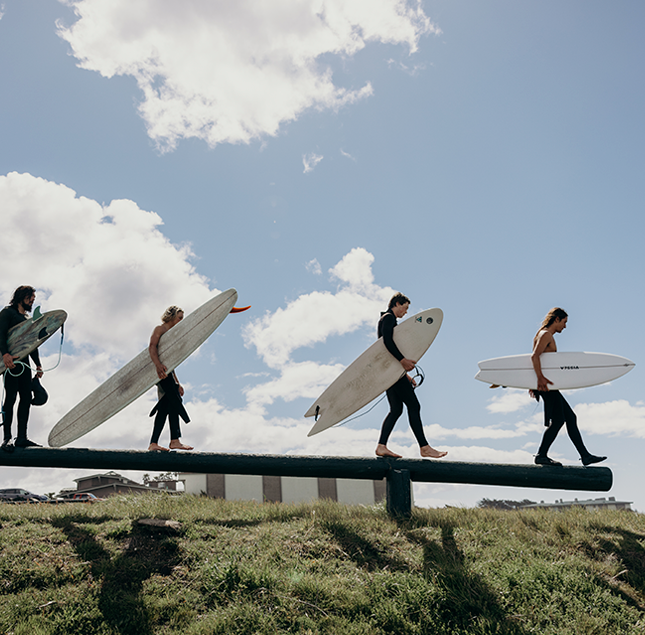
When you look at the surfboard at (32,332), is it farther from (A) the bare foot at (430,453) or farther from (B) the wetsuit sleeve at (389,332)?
(A) the bare foot at (430,453)

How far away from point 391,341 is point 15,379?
515 cm

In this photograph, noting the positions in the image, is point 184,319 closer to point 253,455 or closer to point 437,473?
point 253,455

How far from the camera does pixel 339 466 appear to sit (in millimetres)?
6918

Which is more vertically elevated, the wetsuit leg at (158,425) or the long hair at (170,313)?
the long hair at (170,313)

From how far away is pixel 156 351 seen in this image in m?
7.31

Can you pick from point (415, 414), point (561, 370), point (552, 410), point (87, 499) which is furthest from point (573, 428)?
point (87, 499)

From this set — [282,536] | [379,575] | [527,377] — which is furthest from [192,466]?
[527,377]

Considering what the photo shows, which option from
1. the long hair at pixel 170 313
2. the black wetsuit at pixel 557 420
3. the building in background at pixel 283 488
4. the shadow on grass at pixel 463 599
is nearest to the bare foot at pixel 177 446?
the long hair at pixel 170 313

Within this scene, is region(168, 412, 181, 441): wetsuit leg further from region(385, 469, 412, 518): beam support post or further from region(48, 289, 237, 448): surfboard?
region(385, 469, 412, 518): beam support post

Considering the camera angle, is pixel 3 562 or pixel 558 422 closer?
pixel 3 562

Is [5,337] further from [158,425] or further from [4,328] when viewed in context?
[158,425]

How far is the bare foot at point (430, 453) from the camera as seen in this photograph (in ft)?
22.7

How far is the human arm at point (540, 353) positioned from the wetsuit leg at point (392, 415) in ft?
6.46

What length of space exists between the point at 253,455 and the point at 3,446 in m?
3.42
